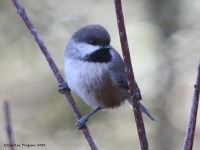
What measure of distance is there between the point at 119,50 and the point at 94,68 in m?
3.41

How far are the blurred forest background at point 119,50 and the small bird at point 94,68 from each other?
2.34m

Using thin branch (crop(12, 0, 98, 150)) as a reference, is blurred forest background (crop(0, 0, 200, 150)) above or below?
above

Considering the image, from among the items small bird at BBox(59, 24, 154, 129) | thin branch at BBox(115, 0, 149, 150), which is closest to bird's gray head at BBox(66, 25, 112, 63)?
small bird at BBox(59, 24, 154, 129)

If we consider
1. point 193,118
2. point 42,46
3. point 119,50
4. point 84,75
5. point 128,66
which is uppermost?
point 119,50

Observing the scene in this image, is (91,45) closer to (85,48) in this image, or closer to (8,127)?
(85,48)

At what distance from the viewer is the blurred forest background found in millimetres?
5730

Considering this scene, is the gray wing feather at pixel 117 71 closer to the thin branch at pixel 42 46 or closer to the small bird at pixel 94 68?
the small bird at pixel 94 68

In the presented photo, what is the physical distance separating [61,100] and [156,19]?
2125 mm

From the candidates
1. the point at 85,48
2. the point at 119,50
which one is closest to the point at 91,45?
the point at 85,48

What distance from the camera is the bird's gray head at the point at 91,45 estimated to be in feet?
8.87

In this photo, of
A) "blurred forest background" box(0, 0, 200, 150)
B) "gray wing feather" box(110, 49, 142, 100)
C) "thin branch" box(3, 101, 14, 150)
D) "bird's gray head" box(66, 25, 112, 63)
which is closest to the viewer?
"thin branch" box(3, 101, 14, 150)

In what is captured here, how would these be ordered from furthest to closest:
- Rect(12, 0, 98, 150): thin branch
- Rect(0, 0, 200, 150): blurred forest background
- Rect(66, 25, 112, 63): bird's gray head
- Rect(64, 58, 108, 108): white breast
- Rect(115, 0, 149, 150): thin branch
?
1. Rect(0, 0, 200, 150): blurred forest background
2. Rect(64, 58, 108, 108): white breast
3. Rect(66, 25, 112, 63): bird's gray head
4. Rect(12, 0, 98, 150): thin branch
5. Rect(115, 0, 149, 150): thin branch

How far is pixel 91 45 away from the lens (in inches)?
111

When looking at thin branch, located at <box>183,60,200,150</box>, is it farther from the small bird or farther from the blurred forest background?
the blurred forest background
